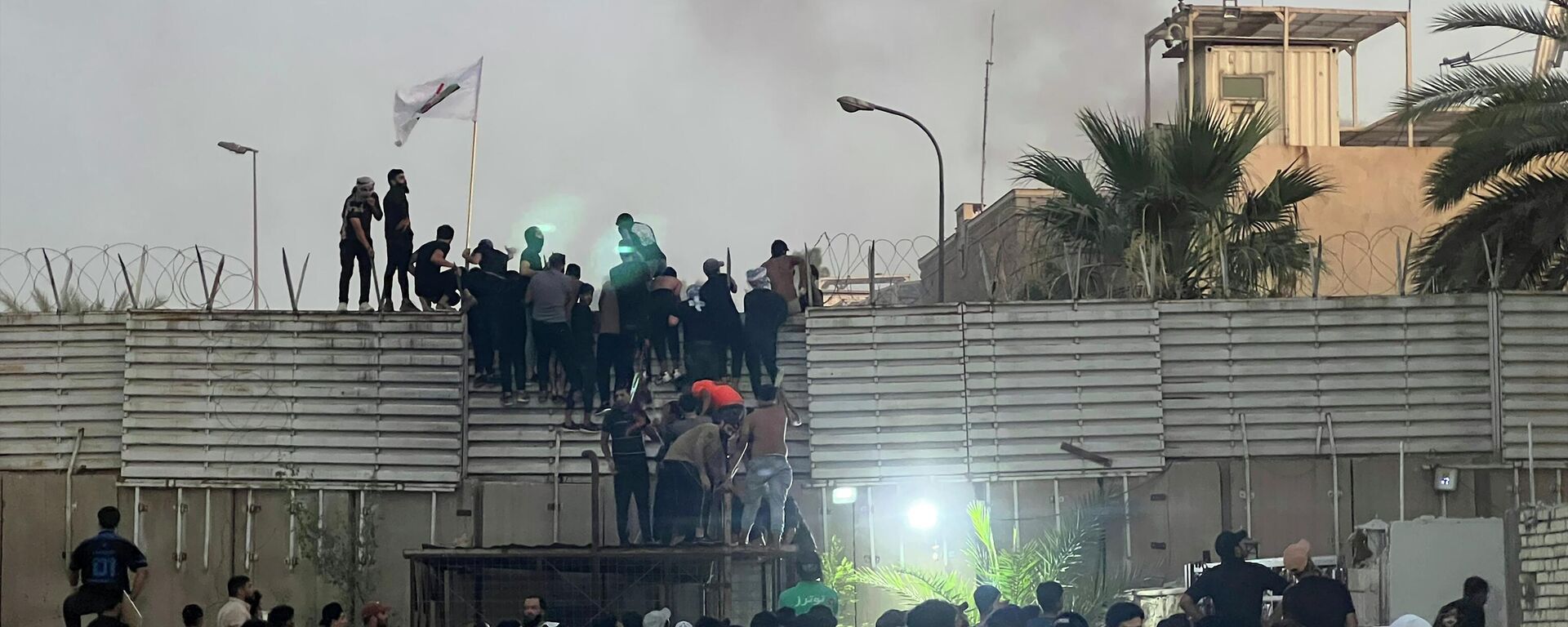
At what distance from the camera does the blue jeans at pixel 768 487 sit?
1566cm

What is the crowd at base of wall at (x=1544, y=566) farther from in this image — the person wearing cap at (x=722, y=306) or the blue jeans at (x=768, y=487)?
the person wearing cap at (x=722, y=306)

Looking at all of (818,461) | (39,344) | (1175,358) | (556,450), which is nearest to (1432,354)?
(1175,358)

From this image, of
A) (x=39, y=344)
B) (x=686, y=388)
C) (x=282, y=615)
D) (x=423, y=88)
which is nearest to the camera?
(x=282, y=615)

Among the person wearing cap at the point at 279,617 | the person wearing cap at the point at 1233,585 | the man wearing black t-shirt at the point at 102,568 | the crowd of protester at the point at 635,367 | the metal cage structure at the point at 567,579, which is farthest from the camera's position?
the metal cage structure at the point at 567,579

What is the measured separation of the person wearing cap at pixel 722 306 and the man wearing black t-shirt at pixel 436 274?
2476mm

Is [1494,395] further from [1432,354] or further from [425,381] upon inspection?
[425,381]

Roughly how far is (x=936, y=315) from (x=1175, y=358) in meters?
2.31

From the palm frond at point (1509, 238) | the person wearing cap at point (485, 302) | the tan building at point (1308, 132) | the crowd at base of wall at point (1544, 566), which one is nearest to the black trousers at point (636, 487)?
the person wearing cap at point (485, 302)

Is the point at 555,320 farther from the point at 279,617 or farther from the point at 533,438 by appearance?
the point at 279,617

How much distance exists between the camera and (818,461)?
18672 millimetres

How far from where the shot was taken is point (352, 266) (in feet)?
62.8

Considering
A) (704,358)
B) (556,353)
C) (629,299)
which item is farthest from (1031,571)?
(556,353)

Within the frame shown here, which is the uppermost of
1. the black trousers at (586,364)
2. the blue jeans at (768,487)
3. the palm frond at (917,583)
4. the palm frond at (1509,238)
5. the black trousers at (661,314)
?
the palm frond at (1509,238)

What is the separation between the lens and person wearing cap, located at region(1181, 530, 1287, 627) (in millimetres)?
11188
